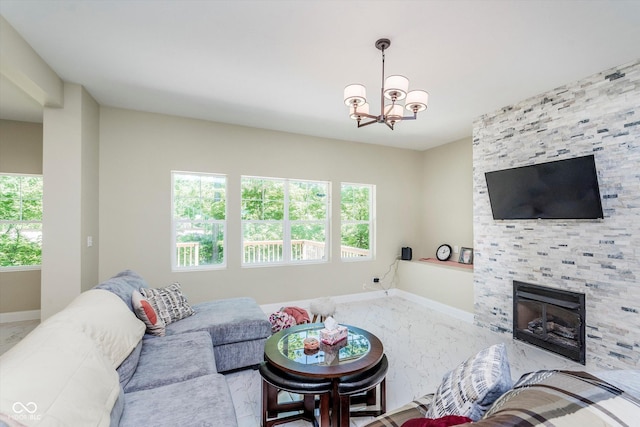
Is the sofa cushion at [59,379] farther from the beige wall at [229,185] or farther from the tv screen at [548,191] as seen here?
the tv screen at [548,191]

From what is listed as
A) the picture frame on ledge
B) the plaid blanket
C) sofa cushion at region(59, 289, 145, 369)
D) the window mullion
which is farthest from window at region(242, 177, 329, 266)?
the plaid blanket

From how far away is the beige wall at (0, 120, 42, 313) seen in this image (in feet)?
13.5

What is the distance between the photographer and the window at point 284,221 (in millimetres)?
4555

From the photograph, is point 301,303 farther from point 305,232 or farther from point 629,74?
point 629,74

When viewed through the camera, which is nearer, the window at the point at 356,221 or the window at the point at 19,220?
the window at the point at 19,220

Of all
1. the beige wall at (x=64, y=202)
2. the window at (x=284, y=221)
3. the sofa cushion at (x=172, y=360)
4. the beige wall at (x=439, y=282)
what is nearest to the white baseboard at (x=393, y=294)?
the beige wall at (x=439, y=282)

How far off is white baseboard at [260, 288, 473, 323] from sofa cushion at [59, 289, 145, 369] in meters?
2.54

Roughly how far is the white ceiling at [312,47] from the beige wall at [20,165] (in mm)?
846

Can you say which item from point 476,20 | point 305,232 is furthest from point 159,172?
point 476,20

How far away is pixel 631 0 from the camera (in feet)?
6.28

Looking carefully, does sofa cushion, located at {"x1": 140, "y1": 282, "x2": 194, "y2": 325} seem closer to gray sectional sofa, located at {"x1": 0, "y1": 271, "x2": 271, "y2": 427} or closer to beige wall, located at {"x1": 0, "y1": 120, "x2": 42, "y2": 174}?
gray sectional sofa, located at {"x1": 0, "y1": 271, "x2": 271, "y2": 427}

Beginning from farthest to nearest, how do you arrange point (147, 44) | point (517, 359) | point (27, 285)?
1. point (27, 285)
2. point (517, 359)
3. point (147, 44)

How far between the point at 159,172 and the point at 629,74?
5.03m

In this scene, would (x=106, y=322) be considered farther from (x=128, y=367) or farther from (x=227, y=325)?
(x=227, y=325)
